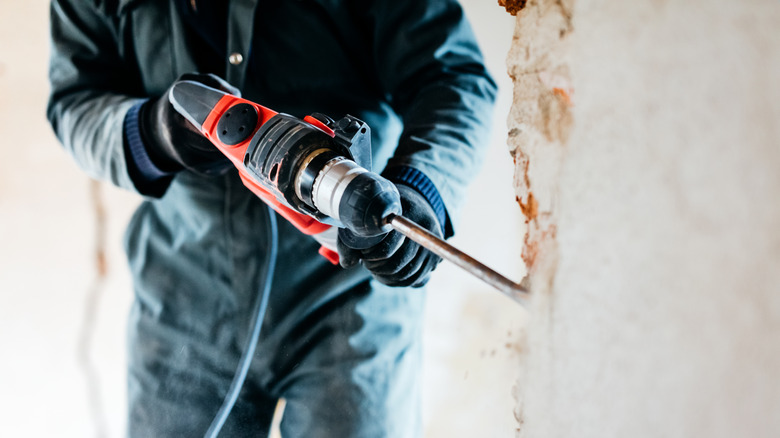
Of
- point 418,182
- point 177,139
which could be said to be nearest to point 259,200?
point 177,139

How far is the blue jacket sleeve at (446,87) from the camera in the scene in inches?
21.5

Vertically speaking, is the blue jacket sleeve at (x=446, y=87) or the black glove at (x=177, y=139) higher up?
the blue jacket sleeve at (x=446, y=87)

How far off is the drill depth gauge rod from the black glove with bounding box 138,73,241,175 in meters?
0.05

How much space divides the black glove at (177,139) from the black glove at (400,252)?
0.23 metres

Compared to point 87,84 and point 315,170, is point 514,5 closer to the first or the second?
point 315,170

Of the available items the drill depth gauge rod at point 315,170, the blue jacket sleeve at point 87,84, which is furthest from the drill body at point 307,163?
the blue jacket sleeve at point 87,84

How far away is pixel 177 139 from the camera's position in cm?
62

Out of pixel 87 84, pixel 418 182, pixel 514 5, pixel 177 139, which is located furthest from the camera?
pixel 87 84

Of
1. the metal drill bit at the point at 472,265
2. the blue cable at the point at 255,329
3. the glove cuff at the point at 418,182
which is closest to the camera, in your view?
the metal drill bit at the point at 472,265

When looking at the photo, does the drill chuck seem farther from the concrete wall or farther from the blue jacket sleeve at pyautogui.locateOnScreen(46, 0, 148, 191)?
the concrete wall

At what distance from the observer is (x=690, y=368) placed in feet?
0.96

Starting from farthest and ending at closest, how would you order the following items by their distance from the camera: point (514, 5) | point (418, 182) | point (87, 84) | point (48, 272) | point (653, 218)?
point (48, 272)
point (87, 84)
point (418, 182)
point (514, 5)
point (653, 218)

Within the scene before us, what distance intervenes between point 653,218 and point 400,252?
23cm

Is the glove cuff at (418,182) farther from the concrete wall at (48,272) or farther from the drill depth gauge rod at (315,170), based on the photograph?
the concrete wall at (48,272)
